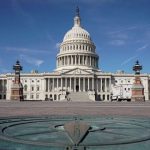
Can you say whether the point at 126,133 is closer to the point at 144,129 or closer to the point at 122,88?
the point at 144,129

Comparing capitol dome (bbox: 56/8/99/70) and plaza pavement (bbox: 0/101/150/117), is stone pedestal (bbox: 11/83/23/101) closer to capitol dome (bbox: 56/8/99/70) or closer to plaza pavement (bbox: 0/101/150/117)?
plaza pavement (bbox: 0/101/150/117)

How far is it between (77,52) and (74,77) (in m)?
14.6

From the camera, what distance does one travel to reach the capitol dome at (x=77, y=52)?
14375cm

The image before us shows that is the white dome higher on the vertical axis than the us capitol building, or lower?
higher

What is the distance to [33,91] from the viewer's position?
144 m

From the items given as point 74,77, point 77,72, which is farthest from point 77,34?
point 74,77

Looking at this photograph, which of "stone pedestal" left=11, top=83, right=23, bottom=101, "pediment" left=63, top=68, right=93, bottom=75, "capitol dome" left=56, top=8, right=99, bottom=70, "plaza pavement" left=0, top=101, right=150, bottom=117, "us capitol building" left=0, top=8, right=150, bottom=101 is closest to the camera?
"plaza pavement" left=0, top=101, right=150, bottom=117

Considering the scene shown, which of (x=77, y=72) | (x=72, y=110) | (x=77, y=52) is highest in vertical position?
(x=77, y=52)

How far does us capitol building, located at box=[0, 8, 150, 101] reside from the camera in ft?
446

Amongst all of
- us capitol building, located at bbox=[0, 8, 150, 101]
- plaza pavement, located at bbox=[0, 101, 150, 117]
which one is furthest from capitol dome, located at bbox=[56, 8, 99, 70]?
plaza pavement, located at bbox=[0, 101, 150, 117]

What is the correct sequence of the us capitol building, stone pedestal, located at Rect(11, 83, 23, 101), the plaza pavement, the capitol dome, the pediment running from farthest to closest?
the capitol dome
the us capitol building
the pediment
stone pedestal, located at Rect(11, 83, 23, 101)
the plaza pavement

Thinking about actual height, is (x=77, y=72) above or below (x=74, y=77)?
above

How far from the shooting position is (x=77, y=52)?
472 feet

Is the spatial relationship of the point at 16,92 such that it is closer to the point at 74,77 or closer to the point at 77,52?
the point at 74,77
